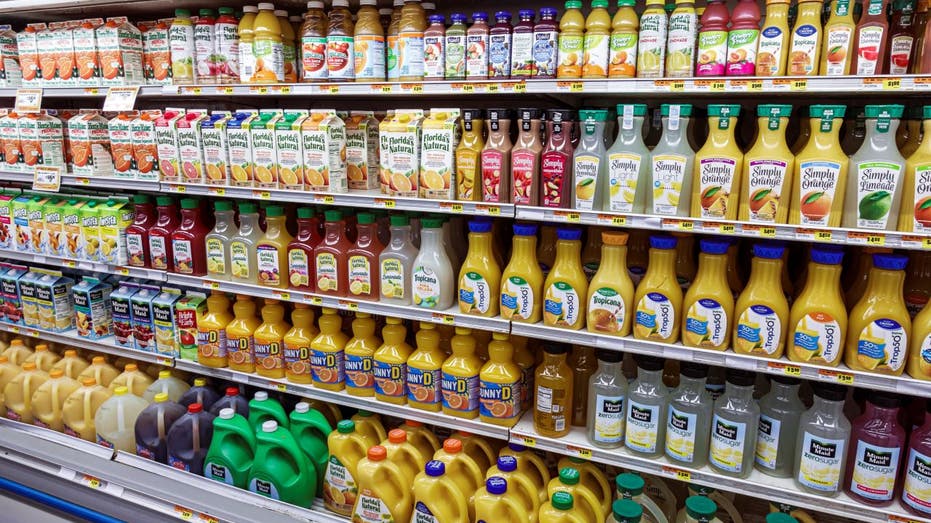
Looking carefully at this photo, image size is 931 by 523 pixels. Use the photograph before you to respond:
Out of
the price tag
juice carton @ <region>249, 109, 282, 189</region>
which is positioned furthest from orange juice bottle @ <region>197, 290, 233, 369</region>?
the price tag

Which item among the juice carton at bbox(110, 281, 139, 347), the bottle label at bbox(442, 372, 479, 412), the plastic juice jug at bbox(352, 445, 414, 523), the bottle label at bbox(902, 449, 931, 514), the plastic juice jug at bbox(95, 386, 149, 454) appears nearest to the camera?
the bottle label at bbox(902, 449, 931, 514)

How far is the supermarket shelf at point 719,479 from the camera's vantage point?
5.93 feet

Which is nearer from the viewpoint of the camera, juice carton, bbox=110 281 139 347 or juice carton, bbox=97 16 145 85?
juice carton, bbox=97 16 145 85

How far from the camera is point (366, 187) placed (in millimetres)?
2508

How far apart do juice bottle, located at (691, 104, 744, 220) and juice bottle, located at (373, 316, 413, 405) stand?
4.00 feet

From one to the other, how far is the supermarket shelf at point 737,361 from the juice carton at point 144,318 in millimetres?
1795

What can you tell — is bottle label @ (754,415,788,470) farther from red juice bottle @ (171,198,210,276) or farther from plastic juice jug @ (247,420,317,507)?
red juice bottle @ (171,198,210,276)

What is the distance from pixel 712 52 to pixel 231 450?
2.26m

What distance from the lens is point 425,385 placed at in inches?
91.8

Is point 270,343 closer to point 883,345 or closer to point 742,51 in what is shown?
point 742,51

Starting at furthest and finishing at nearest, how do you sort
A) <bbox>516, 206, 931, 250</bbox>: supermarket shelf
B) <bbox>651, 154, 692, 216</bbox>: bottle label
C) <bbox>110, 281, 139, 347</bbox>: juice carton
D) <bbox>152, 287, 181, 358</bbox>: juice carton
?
<bbox>110, 281, 139, 347</bbox>: juice carton
<bbox>152, 287, 181, 358</bbox>: juice carton
<bbox>651, 154, 692, 216</bbox>: bottle label
<bbox>516, 206, 931, 250</bbox>: supermarket shelf

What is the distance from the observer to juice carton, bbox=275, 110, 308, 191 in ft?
7.80

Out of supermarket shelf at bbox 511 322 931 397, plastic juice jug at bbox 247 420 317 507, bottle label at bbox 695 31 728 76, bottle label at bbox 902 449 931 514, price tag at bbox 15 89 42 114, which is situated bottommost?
plastic juice jug at bbox 247 420 317 507

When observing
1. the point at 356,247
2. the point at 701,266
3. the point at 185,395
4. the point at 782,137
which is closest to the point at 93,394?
the point at 185,395
